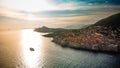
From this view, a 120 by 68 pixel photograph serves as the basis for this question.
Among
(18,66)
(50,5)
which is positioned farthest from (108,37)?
(18,66)

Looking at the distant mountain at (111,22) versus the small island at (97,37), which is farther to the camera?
the distant mountain at (111,22)

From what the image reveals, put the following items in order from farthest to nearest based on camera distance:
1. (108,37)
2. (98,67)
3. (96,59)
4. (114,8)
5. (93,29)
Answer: (93,29), (108,37), (114,8), (96,59), (98,67)

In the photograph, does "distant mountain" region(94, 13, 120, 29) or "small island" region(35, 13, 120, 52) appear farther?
"distant mountain" region(94, 13, 120, 29)

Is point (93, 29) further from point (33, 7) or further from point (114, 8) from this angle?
point (33, 7)

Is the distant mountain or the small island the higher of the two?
the distant mountain

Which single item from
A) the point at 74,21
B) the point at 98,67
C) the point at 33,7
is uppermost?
the point at 33,7

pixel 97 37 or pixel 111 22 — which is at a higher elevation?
pixel 111 22

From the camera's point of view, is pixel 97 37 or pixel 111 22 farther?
pixel 111 22

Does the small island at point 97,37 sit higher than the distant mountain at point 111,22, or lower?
lower
